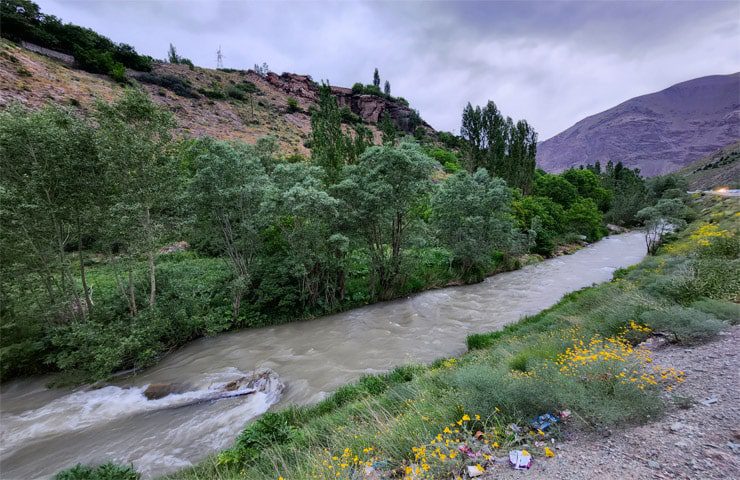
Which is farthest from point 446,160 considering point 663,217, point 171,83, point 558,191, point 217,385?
point 171,83

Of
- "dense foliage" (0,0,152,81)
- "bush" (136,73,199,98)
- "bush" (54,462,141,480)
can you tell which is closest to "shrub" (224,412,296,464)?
"bush" (54,462,141,480)

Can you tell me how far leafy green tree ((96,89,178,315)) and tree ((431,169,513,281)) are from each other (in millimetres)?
14803

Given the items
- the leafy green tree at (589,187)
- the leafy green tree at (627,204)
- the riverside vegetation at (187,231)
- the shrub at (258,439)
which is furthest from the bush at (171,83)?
the leafy green tree at (627,204)

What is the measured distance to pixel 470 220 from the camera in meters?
19.1

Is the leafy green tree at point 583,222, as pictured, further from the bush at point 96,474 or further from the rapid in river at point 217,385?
the bush at point 96,474

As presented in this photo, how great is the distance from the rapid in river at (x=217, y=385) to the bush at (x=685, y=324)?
589cm

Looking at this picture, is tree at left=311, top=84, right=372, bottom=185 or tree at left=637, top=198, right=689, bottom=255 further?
tree at left=637, top=198, right=689, bottom=255

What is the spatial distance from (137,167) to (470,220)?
16.9 metres

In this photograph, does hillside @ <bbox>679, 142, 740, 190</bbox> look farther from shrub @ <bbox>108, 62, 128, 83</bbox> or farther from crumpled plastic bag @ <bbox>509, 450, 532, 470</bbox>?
shrub @ <bbox>108, 62, 128, 83</bbox>

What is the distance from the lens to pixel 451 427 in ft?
12.9

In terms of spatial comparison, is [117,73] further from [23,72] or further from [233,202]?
[233,202]

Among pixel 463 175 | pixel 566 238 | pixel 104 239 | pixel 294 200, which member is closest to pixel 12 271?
pixel 104 239

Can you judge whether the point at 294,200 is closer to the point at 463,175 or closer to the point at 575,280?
the point at 463,175

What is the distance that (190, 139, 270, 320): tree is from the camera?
12656 mm
